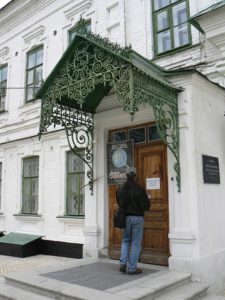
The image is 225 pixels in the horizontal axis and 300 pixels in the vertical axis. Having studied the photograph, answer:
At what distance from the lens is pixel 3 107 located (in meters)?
12.2

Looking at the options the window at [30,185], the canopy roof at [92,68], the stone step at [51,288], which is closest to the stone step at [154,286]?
the stone step at [51,288]

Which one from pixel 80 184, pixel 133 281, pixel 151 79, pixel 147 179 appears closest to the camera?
pixel 133 281

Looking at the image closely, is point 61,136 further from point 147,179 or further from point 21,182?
point 147,179

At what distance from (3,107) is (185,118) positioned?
799 centimetres

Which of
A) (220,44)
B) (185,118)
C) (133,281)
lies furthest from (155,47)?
(133,281)

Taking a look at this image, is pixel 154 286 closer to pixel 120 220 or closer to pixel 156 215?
pixel 120 220

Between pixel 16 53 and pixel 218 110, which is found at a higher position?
pixel 16 53

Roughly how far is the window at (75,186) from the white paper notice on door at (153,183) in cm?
288

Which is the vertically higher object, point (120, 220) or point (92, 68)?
point (92, 68)

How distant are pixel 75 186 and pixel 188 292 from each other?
16.0 feet

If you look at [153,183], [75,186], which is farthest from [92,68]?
[75,186]

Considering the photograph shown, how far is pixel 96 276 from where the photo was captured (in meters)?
5.54

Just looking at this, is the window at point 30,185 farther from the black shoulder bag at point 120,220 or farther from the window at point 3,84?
the black shoulder bag at point 120,220

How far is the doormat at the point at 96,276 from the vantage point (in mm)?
5098
